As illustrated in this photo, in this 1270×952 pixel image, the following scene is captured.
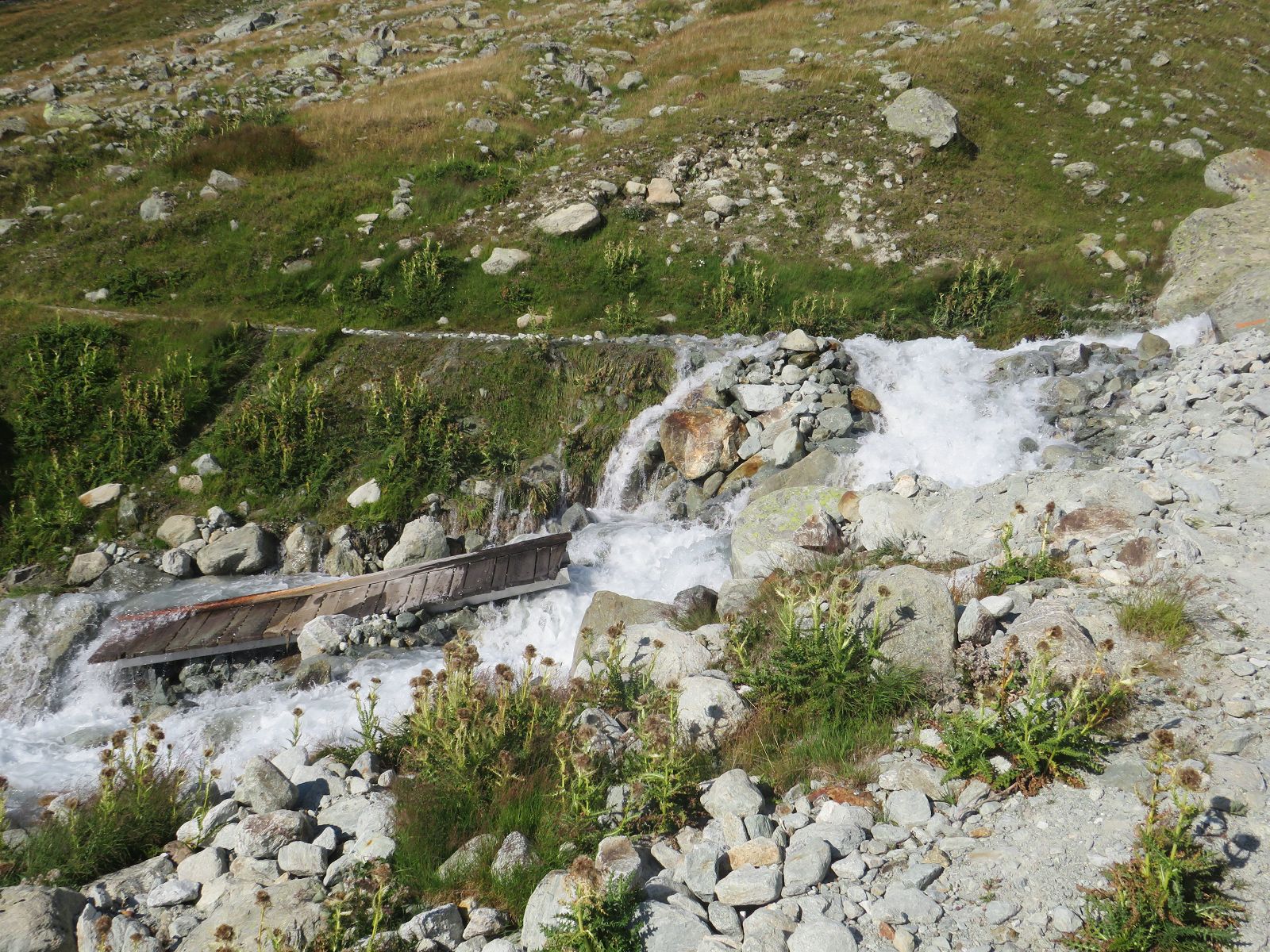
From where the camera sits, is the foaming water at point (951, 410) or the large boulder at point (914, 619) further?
the foaming water at point (951, 410)

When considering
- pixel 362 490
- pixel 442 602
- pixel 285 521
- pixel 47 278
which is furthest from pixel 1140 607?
pixel 47 278

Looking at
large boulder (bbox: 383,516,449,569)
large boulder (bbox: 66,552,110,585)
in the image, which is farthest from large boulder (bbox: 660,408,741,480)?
large boulder (bbox: 66,552,110,585)

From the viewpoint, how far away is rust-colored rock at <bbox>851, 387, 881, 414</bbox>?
13.1 m

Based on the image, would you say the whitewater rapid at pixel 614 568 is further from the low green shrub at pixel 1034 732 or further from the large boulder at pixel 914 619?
the low green shrub at pixel 1034 732

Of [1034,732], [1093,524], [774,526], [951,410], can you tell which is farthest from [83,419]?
[1093,524]

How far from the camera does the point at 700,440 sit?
13.1 m

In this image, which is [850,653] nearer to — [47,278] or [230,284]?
[230,284]

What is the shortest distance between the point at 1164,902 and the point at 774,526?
668cm

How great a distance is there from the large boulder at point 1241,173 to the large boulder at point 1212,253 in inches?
40.8

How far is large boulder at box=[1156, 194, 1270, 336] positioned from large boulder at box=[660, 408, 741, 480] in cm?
898

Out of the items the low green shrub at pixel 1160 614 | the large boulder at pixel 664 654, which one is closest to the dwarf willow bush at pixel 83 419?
the large boulder at pixel 664 654

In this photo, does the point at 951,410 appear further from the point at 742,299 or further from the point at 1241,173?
the point at 1241,173

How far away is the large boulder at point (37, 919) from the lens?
4703mm

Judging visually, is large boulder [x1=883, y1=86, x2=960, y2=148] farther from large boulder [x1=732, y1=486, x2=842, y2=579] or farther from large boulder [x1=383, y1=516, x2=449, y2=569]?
large boulder [x1=383, y1=516, x2=449, y2=569]
